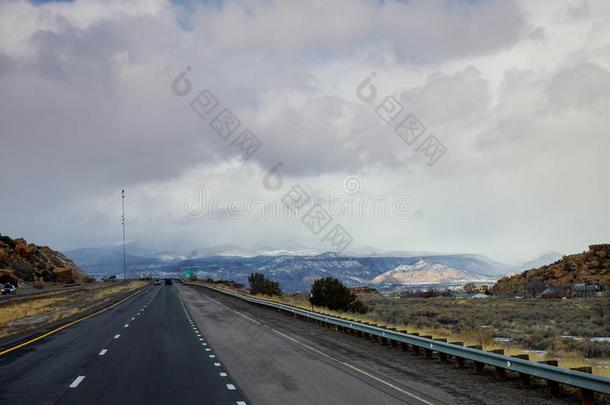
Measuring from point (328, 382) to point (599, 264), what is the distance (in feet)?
310

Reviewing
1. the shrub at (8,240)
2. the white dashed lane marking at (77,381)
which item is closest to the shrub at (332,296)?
the white dashed lane marking at (77,381)

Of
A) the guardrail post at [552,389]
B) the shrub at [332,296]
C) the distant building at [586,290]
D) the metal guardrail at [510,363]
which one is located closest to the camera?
the metal guardrail at [510,363]

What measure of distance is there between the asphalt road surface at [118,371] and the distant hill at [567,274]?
71877 mm

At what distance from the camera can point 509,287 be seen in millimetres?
98250

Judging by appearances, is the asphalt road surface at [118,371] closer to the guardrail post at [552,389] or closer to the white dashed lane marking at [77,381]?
the white dashed lane marking at [77,381]

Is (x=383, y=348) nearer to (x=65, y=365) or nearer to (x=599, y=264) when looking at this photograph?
(x=65, y=365)

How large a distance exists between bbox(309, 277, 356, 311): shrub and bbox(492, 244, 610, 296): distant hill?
45.8 m

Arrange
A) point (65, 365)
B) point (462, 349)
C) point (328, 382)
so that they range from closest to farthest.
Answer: point (328, 382) → point (462, 349) → point (65, 365)

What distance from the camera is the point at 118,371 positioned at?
1479cm

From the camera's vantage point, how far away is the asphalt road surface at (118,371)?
11391 mm

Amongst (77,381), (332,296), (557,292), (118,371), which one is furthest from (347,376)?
(557,292)

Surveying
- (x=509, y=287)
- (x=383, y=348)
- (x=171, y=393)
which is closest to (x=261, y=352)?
(x=383, y=348)

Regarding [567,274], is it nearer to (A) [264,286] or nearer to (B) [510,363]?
(A) [264,286]

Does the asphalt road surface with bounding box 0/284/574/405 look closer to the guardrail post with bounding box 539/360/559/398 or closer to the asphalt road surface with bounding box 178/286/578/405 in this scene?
the asphalt road surface with bounding box 178/286/578/405
